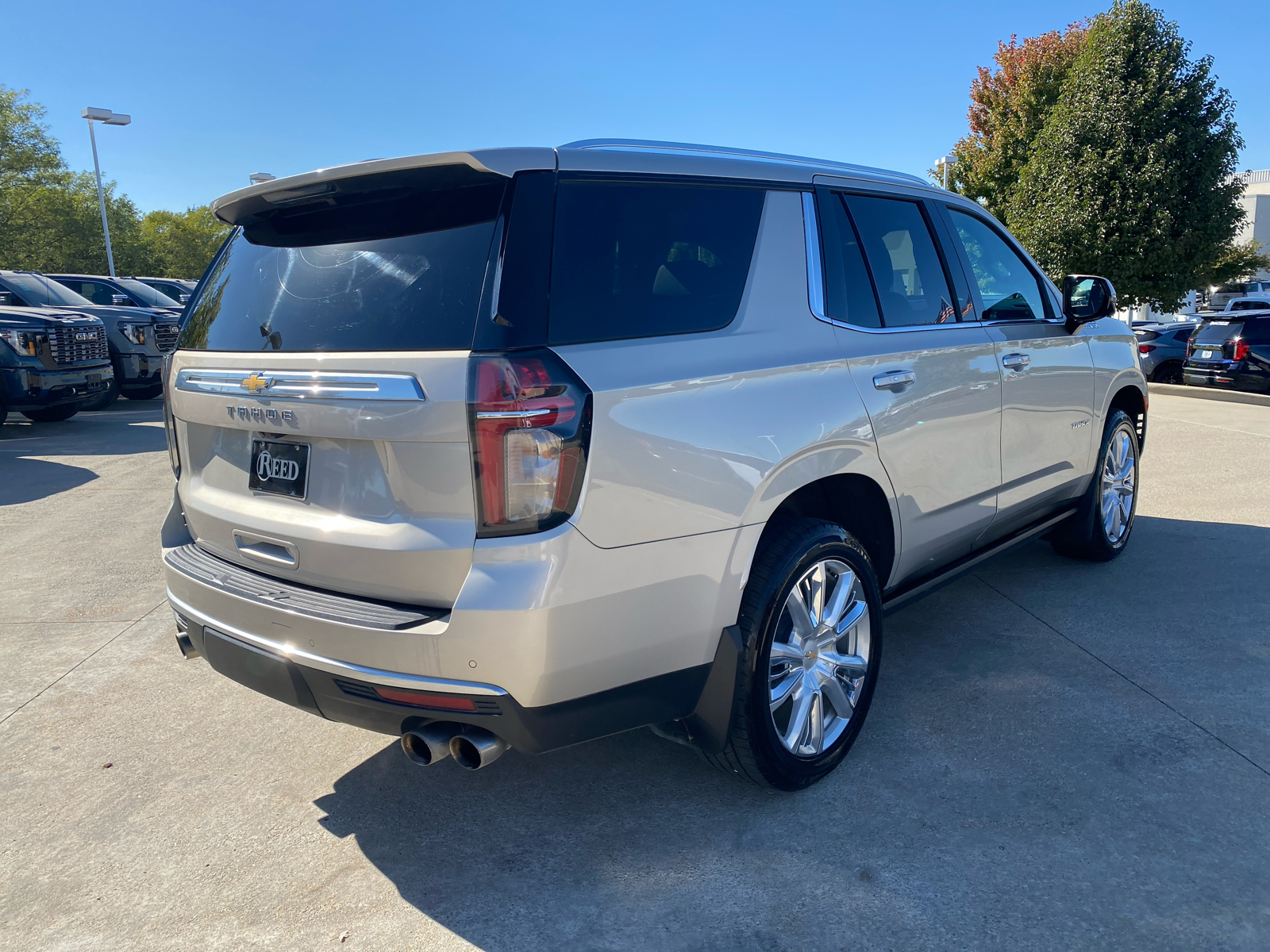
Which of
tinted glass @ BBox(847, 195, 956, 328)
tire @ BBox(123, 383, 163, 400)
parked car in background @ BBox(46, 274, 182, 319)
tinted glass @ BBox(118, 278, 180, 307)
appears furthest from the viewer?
tinted glass @ BBox(118, 278, 180, 307)

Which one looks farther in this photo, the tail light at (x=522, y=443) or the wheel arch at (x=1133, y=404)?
the wheel arch at (x=1133, y=404)

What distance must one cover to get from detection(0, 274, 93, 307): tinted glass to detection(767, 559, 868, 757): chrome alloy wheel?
44.3 feet

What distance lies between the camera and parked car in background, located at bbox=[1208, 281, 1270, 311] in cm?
4244

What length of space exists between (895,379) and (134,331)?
44.2ft

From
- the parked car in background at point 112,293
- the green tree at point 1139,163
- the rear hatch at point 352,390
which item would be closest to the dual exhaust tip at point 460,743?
the rear hatch at point 352,390

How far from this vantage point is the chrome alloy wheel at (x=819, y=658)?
9.42 feet

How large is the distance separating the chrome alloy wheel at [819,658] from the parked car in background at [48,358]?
35.4ft

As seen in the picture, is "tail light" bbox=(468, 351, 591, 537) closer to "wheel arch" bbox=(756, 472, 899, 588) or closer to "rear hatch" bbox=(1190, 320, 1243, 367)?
"wheel arch" bbox=(756, 472, 899, 588)

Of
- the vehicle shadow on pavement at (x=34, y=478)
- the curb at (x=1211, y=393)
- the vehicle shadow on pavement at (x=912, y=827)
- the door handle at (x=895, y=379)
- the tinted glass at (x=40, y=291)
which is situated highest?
the door handle at (x=895, y=379)

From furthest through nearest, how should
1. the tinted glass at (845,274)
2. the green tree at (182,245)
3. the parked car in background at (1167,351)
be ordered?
the green tree at (182,245)
the parked car in background at (1167,351)
the tinted glass at (845,274)

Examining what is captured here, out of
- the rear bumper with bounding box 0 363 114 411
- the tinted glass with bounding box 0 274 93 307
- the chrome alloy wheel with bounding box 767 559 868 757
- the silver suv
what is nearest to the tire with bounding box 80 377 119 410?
the tinted glass with bounding box 0 274 93 307

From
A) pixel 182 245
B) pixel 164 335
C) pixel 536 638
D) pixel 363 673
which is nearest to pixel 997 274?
pixel 536 638

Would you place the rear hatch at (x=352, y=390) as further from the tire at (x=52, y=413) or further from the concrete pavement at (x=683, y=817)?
the tire at (x=52, y=413)

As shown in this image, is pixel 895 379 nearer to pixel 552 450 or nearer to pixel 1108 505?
pixel 552 450
